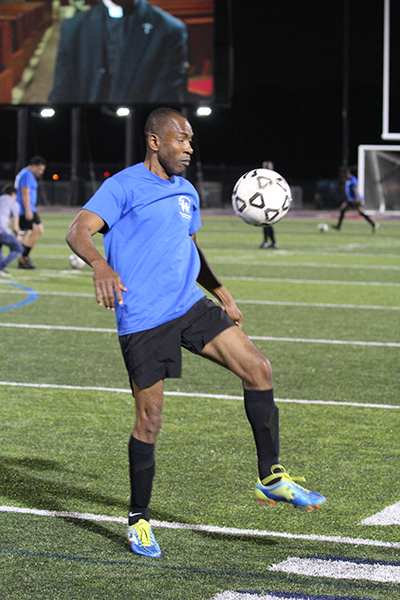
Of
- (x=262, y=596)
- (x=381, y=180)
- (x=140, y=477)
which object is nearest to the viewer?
(x=262, y=596)

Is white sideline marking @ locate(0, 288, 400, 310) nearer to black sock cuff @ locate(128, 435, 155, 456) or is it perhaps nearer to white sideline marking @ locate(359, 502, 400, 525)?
white sideline marking @ locate(359, 502, 400, 525)

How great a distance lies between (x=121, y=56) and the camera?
121 feet

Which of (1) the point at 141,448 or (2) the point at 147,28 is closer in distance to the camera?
(1) the point at 141,448

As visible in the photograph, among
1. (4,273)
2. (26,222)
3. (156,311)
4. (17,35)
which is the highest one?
(17,35)

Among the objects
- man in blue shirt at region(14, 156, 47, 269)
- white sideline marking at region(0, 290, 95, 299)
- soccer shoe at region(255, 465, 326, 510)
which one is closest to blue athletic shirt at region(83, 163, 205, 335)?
soccer shoe at region(255, 465, 326, 510)

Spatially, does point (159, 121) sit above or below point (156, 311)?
above

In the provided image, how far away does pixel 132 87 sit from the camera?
121 feet

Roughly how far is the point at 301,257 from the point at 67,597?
17.3m

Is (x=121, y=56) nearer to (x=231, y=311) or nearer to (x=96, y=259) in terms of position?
(x=231, y=311)

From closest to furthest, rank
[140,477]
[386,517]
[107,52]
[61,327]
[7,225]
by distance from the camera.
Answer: [140,477], [386,517], [61,327], [7,225], [107,52]

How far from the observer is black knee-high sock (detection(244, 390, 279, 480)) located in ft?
13.5

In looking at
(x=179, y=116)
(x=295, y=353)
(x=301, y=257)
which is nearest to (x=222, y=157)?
(x=301, y=257)

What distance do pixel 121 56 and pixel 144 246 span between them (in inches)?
1360

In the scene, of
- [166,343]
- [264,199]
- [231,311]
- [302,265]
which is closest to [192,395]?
[264,199]
